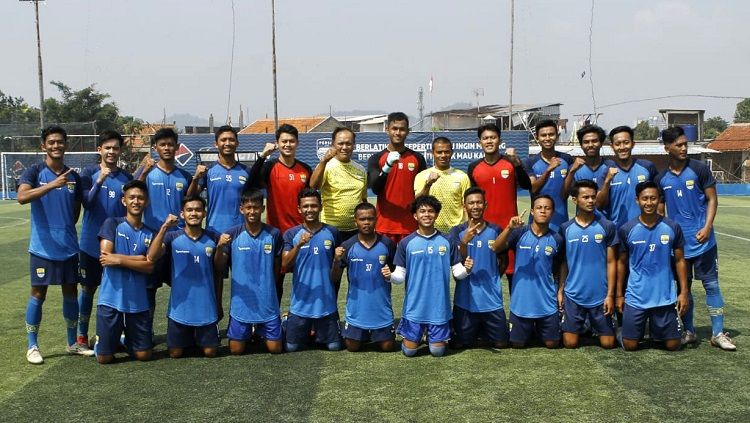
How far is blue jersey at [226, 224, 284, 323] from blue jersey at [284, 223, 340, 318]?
176mm

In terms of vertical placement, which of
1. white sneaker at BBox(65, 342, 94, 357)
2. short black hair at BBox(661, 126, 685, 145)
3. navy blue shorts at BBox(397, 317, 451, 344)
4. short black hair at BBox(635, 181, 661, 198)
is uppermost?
short black hair at BBox(661, 126, 685, 145)

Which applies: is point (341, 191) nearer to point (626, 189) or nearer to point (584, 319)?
point (584, 319)

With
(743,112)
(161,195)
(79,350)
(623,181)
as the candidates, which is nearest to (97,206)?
(161,195)

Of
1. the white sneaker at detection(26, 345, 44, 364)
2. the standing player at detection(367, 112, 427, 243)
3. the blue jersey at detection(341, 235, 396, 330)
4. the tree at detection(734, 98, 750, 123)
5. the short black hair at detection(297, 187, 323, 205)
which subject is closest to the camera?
the white sneaker at detection(26, 345, 44, 364)

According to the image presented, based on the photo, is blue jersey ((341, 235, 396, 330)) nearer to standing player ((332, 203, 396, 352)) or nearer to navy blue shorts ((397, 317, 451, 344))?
standing player ((332, 203, 396, 352))

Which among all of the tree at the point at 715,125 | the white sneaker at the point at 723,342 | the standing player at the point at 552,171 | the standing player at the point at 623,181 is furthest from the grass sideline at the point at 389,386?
the tree at the point at 715,125

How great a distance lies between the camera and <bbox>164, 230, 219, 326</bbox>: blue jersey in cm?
602

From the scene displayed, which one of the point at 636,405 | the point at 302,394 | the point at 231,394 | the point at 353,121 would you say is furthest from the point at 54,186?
the point at 353,121

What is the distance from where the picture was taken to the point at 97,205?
625cm

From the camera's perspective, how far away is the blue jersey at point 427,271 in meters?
6.05

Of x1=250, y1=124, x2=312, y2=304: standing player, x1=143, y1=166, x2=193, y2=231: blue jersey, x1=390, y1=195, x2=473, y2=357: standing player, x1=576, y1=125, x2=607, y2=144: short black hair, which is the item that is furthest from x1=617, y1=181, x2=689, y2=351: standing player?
x1=143, y1=166, x2=193, y2=231: blue jersey

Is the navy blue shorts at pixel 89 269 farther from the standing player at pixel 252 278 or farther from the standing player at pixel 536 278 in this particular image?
the standing player at pixel 536 278

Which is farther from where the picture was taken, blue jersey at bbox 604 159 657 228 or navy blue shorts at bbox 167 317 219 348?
blue jersey at bbox 604 159 657 228

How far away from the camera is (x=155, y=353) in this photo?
244 inches
